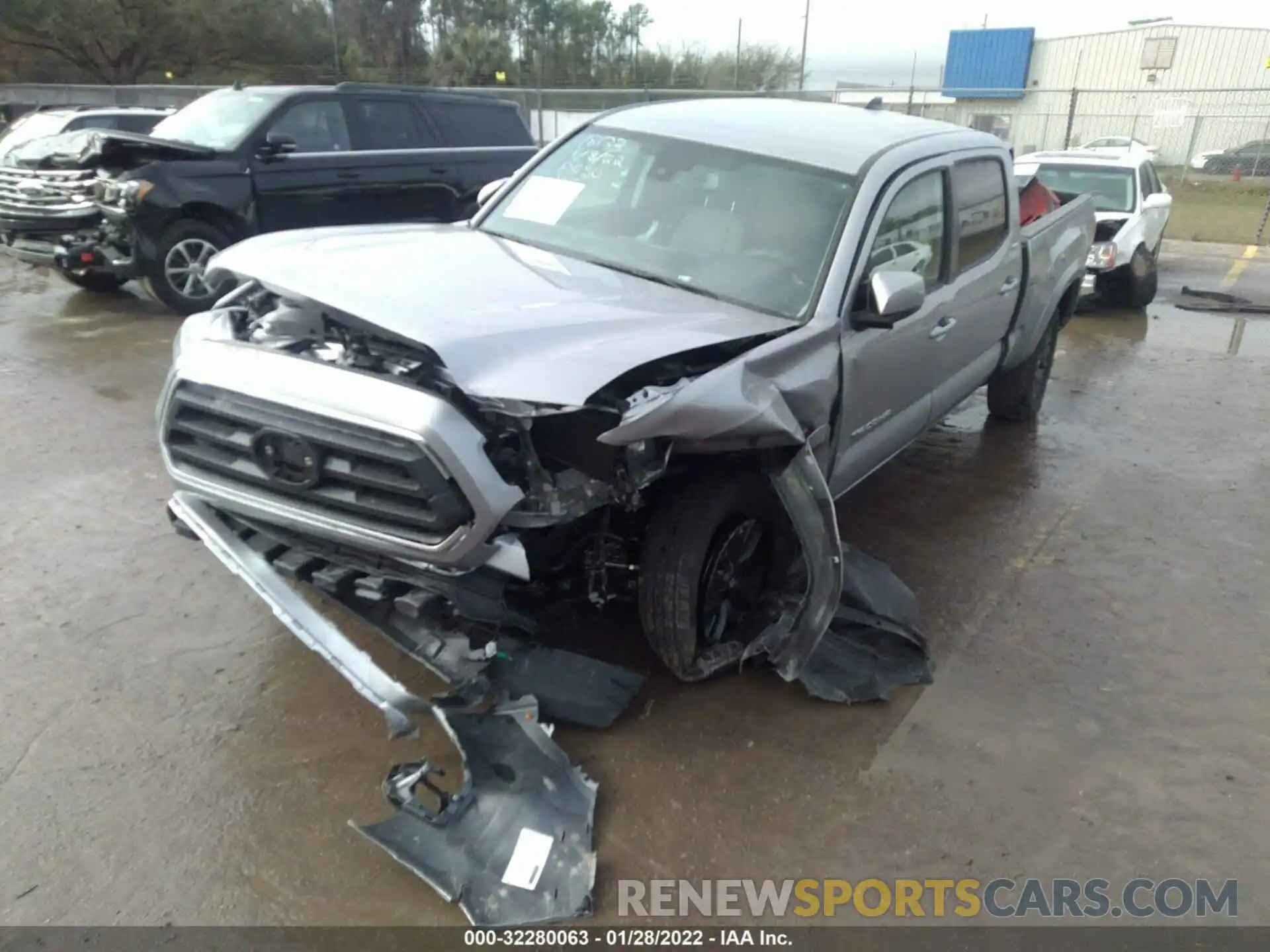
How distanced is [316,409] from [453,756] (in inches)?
47.2

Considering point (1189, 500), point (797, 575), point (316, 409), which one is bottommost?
point (1189, 500)

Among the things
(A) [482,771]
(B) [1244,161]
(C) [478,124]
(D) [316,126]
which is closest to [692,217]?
(A) [482,771]

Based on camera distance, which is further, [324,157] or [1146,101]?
[1146,101]

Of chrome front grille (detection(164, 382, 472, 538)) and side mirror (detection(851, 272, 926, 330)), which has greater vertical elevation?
side mirror (detection(851, 272, 926, 330))

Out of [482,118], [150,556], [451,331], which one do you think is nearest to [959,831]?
[451,331]

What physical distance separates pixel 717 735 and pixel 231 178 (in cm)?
687

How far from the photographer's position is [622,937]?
97.0 inches

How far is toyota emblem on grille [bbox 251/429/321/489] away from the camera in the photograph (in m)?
2.70

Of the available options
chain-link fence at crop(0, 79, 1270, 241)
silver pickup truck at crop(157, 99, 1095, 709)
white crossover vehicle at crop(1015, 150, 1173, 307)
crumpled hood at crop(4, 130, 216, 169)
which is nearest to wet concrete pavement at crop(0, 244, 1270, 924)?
silver pickup truck at crop(157, 99, 1095, 709)

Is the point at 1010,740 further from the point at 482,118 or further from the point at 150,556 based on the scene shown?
→ the point at 482,118

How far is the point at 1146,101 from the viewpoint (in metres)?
19.7

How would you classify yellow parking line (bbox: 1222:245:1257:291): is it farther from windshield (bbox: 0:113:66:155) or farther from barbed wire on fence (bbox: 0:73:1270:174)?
windshield (bbox: 0:113:66:155)

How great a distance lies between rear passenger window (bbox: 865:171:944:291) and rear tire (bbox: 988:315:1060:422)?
2154mm

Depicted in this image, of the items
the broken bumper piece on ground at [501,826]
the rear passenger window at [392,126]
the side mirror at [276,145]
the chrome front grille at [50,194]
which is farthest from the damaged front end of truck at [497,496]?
the rear passenger window at [392,126]
